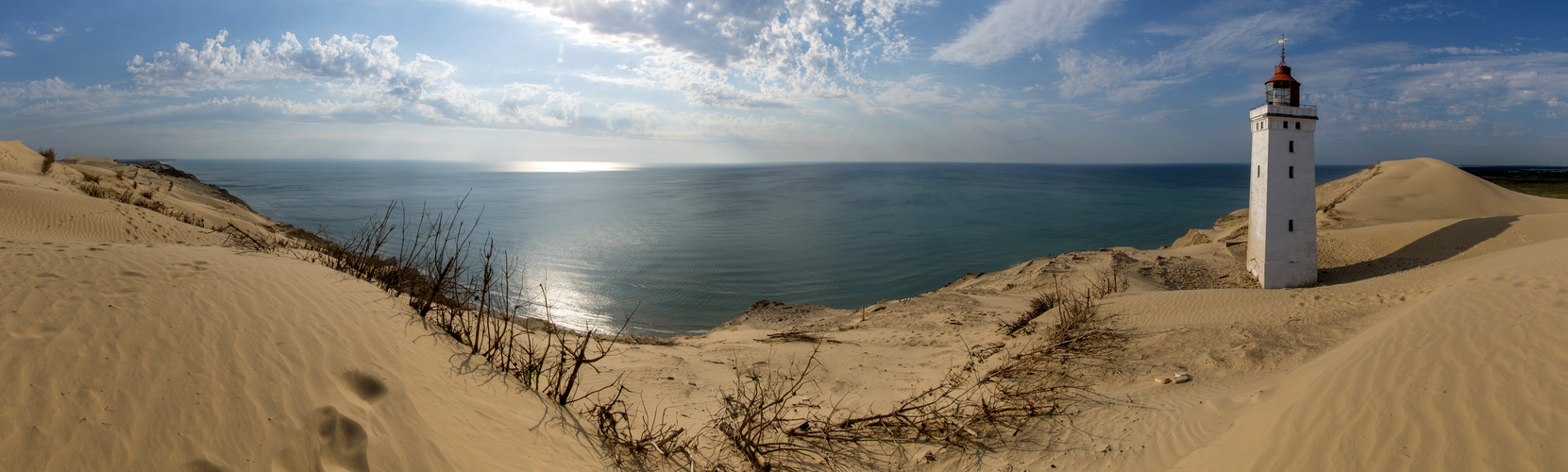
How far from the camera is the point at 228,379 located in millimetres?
3707

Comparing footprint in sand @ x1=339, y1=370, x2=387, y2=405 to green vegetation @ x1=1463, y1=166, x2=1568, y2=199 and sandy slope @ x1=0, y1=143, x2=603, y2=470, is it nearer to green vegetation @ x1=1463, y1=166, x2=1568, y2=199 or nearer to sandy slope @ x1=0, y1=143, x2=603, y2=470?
sandy slope @ x1=0, y1=143, x2=603, y2=470

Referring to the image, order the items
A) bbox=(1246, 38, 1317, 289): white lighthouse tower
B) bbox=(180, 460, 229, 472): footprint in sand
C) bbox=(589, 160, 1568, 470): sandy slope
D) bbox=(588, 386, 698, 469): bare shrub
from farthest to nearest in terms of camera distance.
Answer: bbox=(1246, 38, 1317, 289): white lighthouse tower < bbox=(588, 386, 698, 469): bare shrub < bbox=(589, 160, 1568, 470): sandy slope < bbox=(180, 460, 229, 472): footprint in sand

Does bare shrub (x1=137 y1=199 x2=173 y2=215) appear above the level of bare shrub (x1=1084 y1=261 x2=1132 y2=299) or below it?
above

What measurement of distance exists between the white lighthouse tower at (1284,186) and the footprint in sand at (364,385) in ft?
56.1

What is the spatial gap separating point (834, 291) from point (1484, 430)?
1689 cm

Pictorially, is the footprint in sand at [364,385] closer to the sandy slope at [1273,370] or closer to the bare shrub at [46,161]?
the sandy slope at [1273,370]

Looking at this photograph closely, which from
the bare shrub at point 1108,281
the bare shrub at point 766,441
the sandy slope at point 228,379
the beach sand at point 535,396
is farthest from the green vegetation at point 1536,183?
the sandy slope at point 228,379

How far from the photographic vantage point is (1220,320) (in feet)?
29.5

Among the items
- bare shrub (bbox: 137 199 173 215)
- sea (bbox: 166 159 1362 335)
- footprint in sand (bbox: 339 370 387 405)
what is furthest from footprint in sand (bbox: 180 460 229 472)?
bare shrub (bbox: 137 199 173 215)

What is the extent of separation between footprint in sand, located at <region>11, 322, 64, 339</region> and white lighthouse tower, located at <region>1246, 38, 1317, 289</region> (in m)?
18.7

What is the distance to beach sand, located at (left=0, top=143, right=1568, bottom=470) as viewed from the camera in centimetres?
337


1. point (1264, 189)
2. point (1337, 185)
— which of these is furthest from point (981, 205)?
point (1264, 189)

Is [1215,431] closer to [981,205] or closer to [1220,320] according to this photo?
[1220,320]

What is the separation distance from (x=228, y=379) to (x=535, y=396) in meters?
2.01
